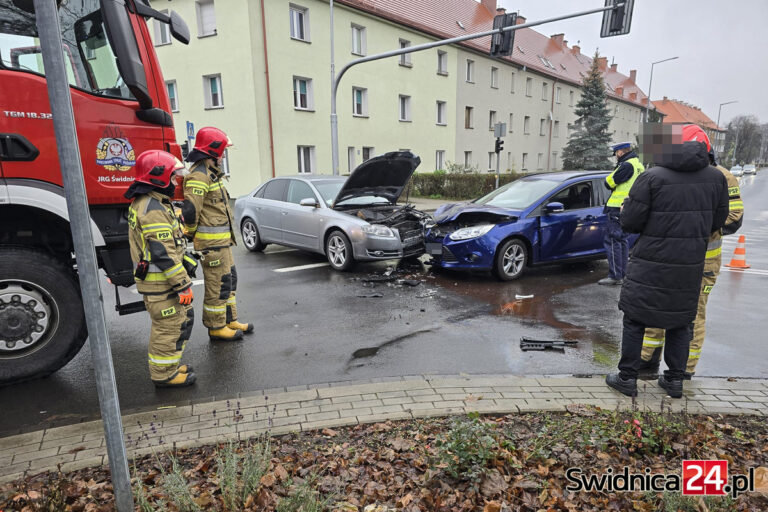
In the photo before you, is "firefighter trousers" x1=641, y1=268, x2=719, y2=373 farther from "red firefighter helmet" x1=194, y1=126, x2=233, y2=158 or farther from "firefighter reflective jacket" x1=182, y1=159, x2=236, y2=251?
"red firefighter helmet" x1=194, y1=126, x2=233, y2=158

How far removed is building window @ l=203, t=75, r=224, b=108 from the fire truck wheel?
18280 mm

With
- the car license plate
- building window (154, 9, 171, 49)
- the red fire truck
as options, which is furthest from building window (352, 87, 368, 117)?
the red fire truck

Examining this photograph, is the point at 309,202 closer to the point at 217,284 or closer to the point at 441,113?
the point at 217,284

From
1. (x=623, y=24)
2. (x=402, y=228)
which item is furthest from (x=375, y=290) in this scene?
(x=623, y=24)

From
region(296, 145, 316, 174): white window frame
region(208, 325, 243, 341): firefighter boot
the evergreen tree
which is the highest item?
the evergreen tree

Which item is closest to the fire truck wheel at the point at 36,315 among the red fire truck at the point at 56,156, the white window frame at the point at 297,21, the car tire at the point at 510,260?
the red fire truck at the point at 56,156

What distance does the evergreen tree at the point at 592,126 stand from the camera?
1436 inches

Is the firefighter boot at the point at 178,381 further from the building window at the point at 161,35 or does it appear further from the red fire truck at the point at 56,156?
the building window at the point at 161,35

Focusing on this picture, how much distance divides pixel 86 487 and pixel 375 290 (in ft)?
15.6

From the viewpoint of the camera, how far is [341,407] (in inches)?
135

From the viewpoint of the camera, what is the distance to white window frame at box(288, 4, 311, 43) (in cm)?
2014

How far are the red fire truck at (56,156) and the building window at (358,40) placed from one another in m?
21.2

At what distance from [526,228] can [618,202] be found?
130 cm

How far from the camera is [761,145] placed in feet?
342
